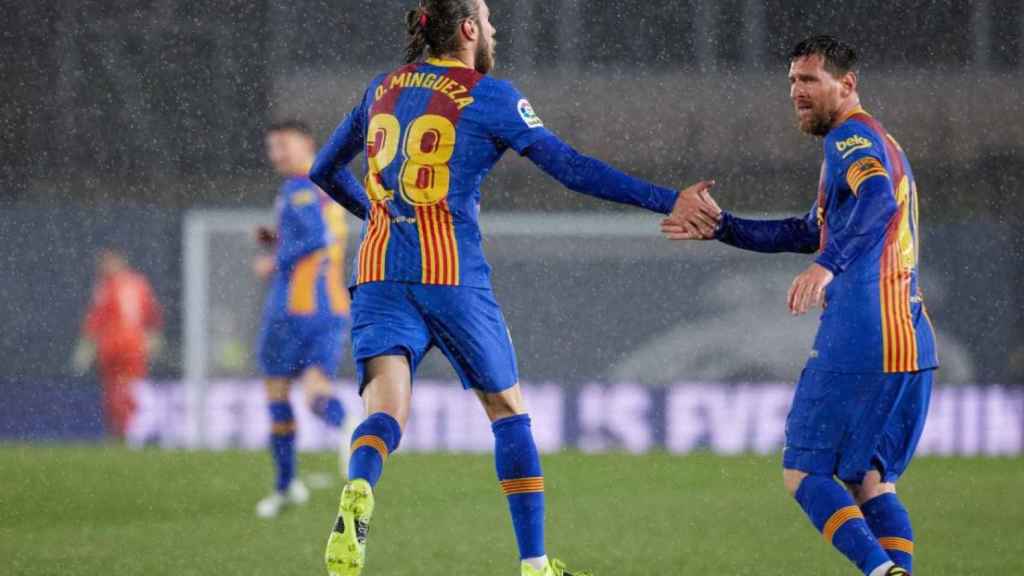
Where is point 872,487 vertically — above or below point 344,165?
below

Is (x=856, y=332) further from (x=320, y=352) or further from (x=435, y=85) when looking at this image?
A: (x=320, y=352)

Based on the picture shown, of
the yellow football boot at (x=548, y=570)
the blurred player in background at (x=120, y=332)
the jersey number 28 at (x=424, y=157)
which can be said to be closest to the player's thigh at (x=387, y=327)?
the jersey number 28 at (x=424, y=157)

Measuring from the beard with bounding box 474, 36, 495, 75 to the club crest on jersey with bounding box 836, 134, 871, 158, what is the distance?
105 centimetres

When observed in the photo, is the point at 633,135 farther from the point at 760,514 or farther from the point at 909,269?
the point at 909,269

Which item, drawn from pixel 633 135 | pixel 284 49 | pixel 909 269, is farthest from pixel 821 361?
pixel 284 49

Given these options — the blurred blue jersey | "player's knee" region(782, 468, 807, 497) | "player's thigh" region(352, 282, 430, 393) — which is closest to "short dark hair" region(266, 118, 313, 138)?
the blurred blue jersey

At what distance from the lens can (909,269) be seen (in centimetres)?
413

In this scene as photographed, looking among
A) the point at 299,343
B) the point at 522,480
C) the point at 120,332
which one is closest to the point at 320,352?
the point at 299,343

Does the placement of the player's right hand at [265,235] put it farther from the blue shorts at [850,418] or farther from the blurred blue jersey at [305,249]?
the blue shorts at [850,418]

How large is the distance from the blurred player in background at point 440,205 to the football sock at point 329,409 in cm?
368

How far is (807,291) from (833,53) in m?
0.81

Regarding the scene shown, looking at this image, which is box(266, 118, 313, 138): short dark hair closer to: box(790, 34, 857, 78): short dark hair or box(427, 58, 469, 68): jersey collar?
box(427, 58, 469, 68): jersey collar

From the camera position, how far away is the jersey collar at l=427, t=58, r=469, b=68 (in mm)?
4331

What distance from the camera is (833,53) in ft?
13.8
